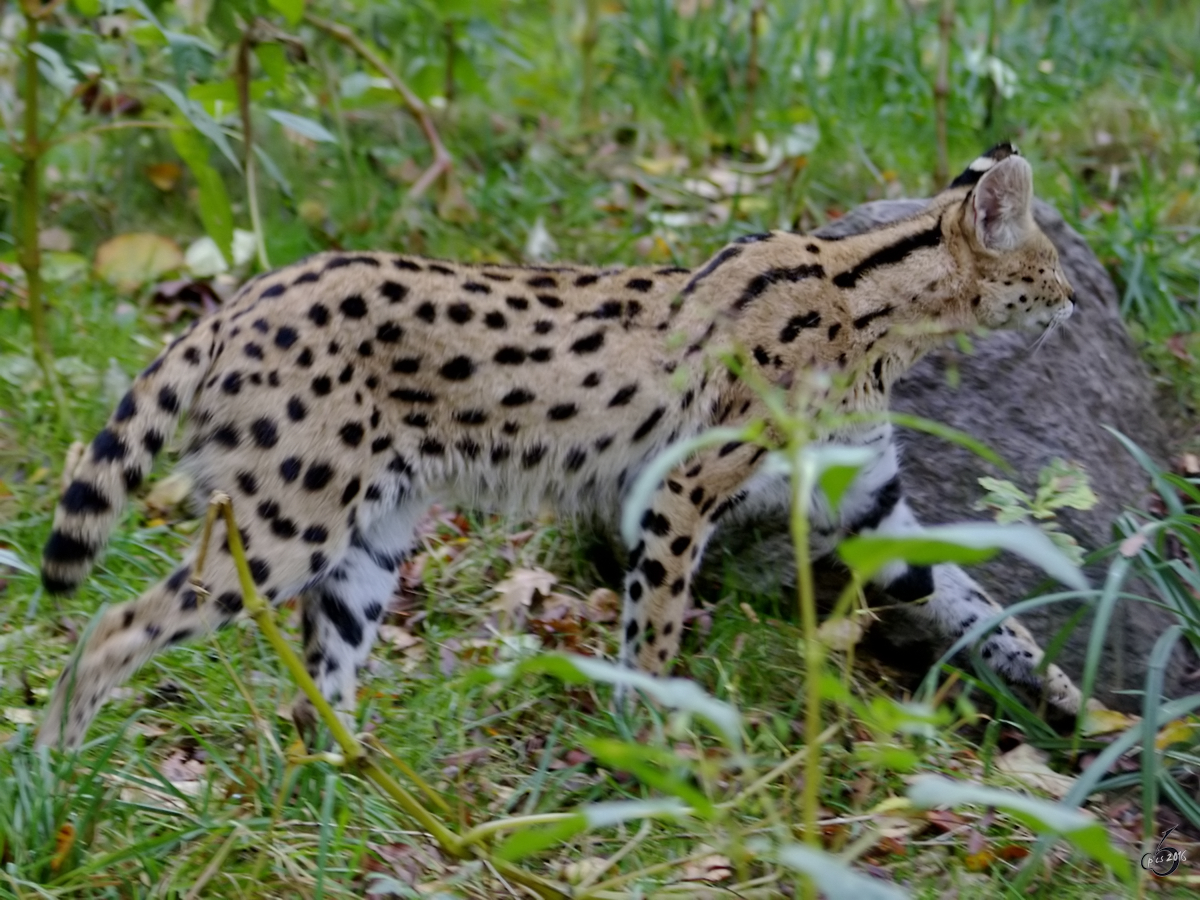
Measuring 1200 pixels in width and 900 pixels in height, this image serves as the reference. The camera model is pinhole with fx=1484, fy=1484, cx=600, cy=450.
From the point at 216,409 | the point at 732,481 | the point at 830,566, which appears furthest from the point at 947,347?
the point at 216,409

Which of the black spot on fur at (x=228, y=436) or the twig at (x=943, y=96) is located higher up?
the twig at (x=943, y=96)

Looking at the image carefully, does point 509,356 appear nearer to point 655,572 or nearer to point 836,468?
point 655,572

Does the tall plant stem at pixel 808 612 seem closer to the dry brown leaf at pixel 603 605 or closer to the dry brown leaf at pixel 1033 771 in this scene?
the dry brown leaf at pixel 1033 771

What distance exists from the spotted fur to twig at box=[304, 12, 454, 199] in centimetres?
221

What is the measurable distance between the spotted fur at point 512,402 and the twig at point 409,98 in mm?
2209

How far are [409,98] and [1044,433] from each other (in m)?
3.29

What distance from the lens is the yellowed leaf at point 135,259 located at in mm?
6809

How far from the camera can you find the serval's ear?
4758 mm

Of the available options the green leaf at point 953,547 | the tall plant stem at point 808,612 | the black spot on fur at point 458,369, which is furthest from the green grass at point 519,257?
the black spot on fur at point 458,369

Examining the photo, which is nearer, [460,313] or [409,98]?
[460,313]

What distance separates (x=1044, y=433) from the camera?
18.1ft

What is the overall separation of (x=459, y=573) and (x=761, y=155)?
134 inches

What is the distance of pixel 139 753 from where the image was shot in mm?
4055

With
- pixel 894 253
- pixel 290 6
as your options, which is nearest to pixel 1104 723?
pixel 894 253
